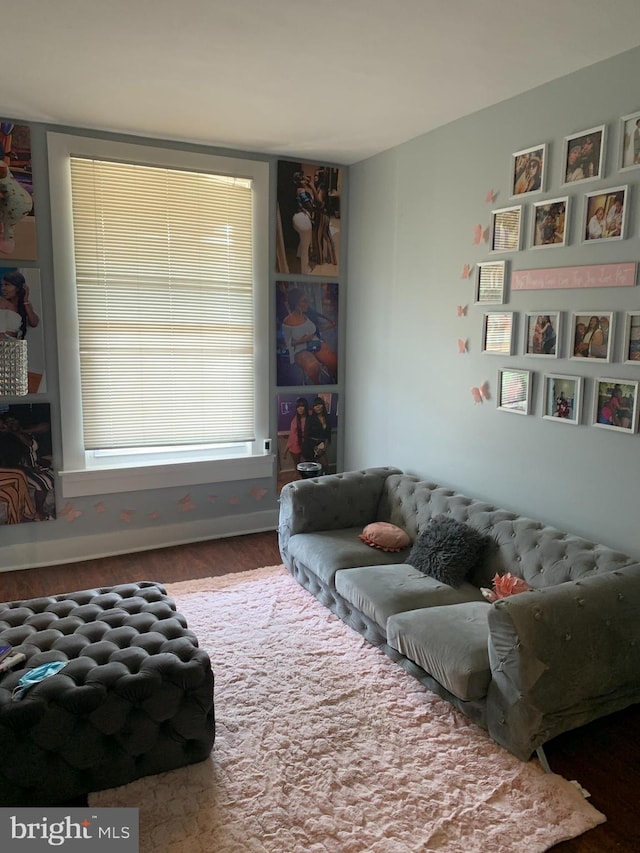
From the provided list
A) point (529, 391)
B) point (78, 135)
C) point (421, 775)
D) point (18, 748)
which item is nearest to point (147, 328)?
point (78, 135)

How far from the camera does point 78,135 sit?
4059mm

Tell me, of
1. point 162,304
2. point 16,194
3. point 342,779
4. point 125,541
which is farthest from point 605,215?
point 125,541

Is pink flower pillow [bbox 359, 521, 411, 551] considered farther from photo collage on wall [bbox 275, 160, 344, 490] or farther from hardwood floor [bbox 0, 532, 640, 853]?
A: photo collage on wall [bbox 275, 160, 344, 490]

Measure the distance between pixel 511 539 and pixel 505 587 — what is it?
30 centimetres

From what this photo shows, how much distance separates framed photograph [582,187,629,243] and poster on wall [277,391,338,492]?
2567 mm

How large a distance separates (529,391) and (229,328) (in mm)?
2337

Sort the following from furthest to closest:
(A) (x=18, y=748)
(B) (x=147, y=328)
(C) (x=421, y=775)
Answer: (B) (x=147, y=328) < (C) (x=421, y=775) < (A) (x=18, y=748)

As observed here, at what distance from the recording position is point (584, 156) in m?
3.01

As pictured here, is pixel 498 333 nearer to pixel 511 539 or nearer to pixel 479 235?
pixel 479 235

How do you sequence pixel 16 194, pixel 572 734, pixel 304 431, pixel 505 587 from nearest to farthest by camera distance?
pixel 572 734 < pixel 505 587 < pixel 16 194 < pixel 304 431

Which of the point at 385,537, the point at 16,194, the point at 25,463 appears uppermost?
the point at 16,194

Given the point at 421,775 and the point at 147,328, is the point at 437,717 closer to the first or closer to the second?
the point at 421,775

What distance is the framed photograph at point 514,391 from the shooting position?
340cm

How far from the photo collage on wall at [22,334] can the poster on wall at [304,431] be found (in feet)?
5.63
